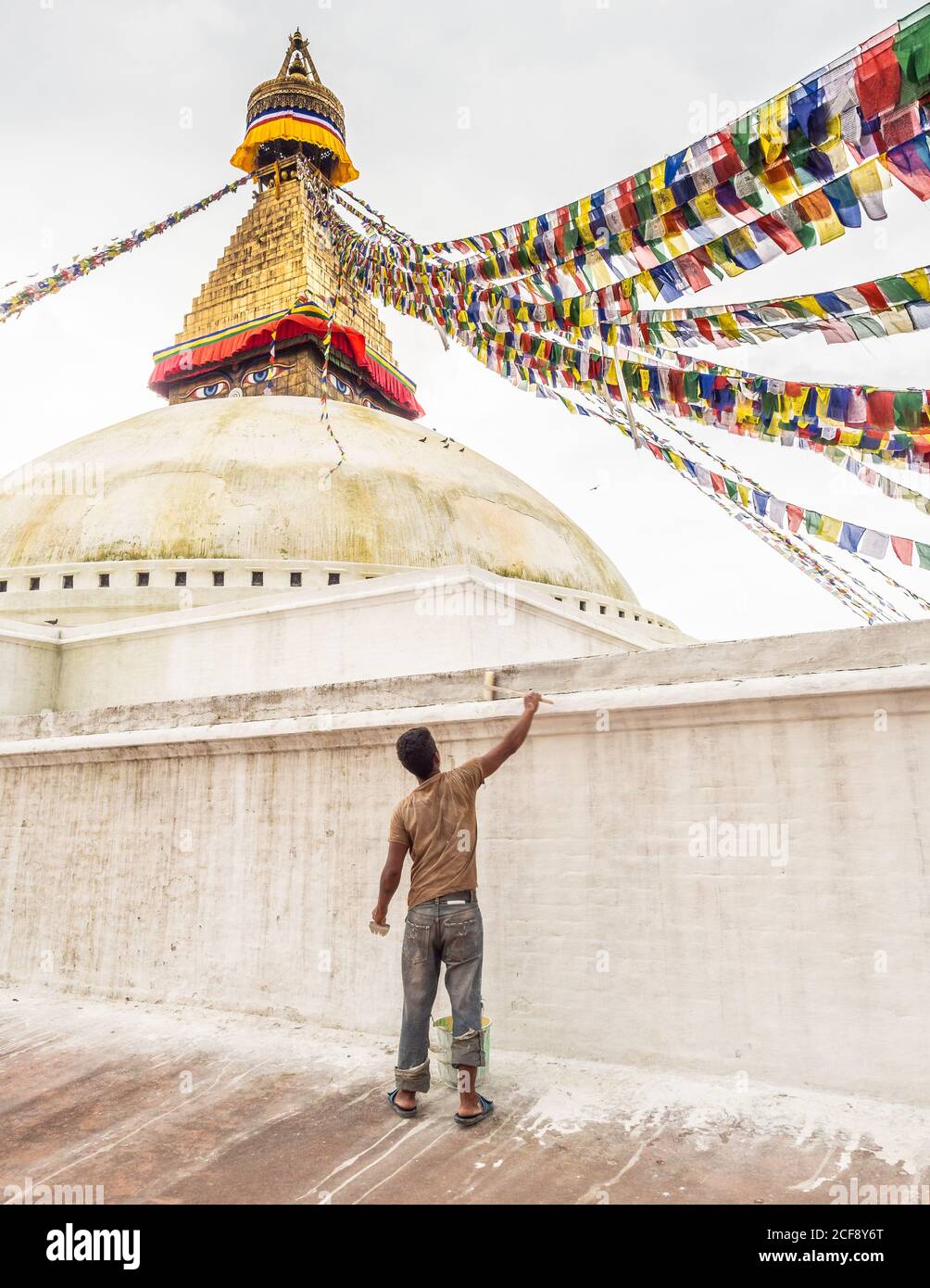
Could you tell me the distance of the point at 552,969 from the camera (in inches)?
133

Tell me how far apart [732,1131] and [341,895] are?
1.88 meters

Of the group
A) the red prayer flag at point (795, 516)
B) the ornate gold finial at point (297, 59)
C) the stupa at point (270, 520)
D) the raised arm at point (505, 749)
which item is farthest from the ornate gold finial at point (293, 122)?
the raised arm at point (505, 749)

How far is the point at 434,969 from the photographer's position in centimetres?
286

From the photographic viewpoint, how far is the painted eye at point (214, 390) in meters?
18.7

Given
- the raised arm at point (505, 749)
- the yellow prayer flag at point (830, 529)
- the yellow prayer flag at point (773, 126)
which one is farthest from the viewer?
the yellow prayer flag at point (830, 529)

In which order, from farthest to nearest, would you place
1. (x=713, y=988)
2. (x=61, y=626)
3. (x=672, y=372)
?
(x=61, y=626) < (x=672, y=372) < (x=713, y=988)

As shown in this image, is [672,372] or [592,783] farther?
[672,372]

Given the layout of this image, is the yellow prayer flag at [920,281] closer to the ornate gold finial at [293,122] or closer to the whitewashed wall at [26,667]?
the whitewashed wall at [26,667]

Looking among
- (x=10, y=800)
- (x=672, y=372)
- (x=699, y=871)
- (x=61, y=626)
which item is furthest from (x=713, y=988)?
(x=61, y=626)

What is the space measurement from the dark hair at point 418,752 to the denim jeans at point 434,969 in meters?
0.42

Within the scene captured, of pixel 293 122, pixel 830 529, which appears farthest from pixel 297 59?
pixel 830 529
